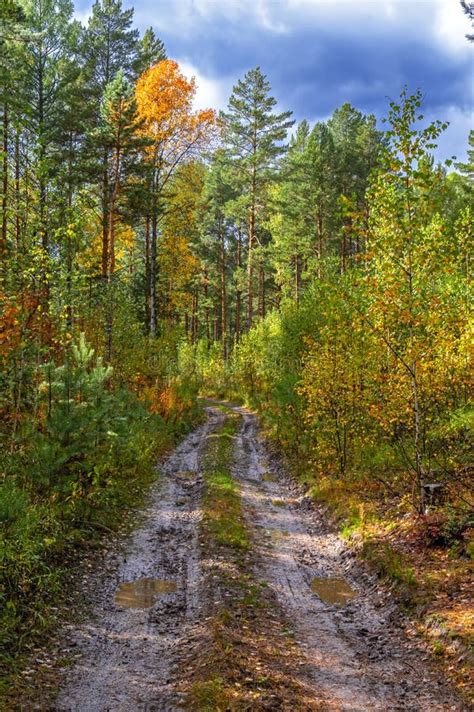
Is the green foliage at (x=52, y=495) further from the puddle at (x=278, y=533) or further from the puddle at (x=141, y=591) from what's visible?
the puddle at (x=278, y=533)

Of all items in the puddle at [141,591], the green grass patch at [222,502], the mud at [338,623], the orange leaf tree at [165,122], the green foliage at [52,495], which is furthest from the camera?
the orange leaf tree at [165,122]

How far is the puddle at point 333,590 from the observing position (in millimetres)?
7383

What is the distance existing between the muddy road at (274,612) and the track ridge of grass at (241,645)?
11 centimetres

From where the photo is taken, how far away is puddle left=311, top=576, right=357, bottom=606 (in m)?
7.38

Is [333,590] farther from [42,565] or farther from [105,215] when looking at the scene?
[105,215]

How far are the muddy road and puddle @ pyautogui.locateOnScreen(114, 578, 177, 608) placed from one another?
0.01m

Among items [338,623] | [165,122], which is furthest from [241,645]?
[165,122]

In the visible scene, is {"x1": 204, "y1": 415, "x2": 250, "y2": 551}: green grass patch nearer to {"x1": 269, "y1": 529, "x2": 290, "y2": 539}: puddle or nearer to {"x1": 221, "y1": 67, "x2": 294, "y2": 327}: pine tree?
{"x1": 269, "y1": 529, "x2": 290, "y2": 539}: puddle

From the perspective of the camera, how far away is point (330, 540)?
9.72m

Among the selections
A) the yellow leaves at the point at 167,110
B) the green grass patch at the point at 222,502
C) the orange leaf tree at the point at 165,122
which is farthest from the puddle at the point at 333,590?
the yellow leaves at the point at 167,110

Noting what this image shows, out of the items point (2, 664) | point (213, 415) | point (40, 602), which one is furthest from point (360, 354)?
point (213, 415)

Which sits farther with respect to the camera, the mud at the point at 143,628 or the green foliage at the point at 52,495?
the green foliage at the point at 52,495

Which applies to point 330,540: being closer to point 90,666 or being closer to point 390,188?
point 90,666

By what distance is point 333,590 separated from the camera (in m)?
7.71
